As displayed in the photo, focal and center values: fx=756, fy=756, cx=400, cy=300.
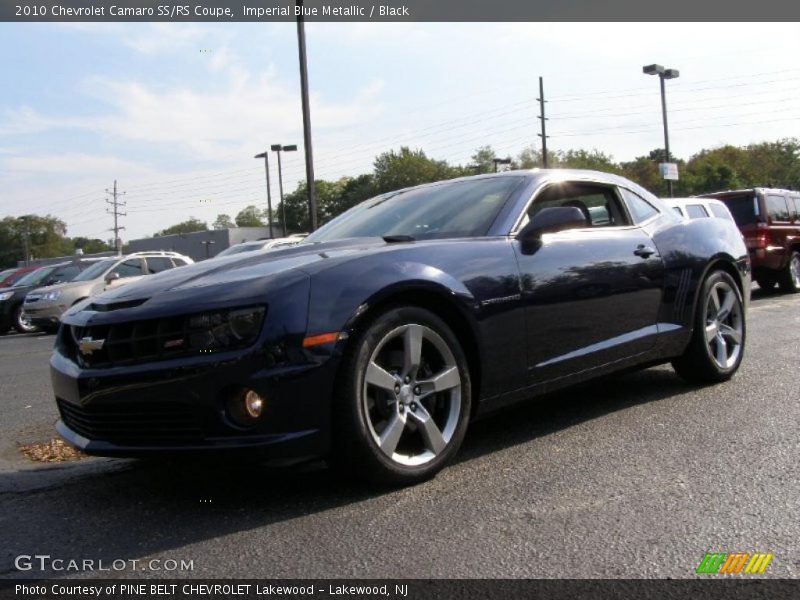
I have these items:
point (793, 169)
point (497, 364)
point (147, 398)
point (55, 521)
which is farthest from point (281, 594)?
point (793, 169)

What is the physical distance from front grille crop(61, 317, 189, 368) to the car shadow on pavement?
45cm

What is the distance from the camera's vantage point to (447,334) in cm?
333

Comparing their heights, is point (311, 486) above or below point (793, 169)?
below

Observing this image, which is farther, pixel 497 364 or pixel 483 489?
pixel 497 364

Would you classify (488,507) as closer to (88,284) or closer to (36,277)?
(88,284)

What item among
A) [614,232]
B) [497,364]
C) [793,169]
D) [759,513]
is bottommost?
[759,513]

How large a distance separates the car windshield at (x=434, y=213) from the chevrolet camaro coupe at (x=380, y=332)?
13 millimetres

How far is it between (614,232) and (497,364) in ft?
4.59

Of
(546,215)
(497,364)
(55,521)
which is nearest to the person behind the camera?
(55,521)

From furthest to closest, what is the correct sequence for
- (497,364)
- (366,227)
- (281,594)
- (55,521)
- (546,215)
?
(366,227), (546,215), (497,364), (55,521), (281,594)

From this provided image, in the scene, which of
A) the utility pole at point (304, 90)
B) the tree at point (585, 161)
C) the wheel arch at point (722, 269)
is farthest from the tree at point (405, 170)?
the wheel arch at point (722, 269)

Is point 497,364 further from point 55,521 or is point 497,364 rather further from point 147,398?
point 55,521

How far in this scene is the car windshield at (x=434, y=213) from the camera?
12.9 ft

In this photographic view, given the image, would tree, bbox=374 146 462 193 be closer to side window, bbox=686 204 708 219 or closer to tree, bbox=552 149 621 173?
tree, bbox=552 149 621 173
